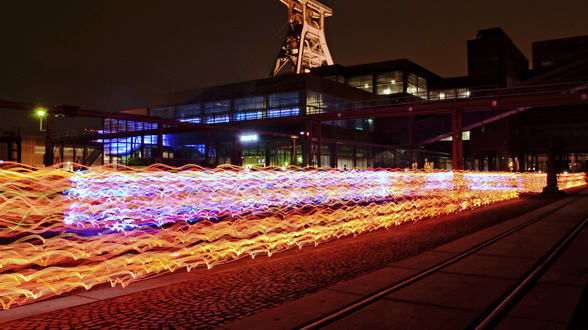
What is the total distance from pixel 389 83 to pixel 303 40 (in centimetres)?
2713

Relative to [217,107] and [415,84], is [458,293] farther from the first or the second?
[415,84]

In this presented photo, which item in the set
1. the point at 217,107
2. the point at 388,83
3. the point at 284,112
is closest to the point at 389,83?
the point at 388,83

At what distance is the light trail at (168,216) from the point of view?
7375 millimetres

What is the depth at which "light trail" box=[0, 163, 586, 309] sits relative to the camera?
7375mm

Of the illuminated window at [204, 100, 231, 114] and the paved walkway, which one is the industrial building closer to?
the illuminated window at [204, 100, 231, 114]

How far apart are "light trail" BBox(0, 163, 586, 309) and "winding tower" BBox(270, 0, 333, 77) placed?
71.5 m

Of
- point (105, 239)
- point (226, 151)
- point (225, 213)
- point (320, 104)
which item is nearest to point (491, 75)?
point (320, 104)

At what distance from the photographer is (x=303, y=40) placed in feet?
304

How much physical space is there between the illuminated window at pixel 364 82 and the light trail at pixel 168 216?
50390 mm

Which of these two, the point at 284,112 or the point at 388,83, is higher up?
the point at 388,83

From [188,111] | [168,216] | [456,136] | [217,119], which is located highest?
[188,111]

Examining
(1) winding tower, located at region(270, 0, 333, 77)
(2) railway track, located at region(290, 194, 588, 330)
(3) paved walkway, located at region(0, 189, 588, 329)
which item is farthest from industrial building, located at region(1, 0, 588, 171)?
(3) paved walkway, located at region(0, 189, 588, 329)

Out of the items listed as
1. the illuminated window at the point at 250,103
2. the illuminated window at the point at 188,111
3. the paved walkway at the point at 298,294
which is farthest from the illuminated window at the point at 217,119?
the paved walkway at the point at 298,294

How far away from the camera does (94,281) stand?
265 inches
